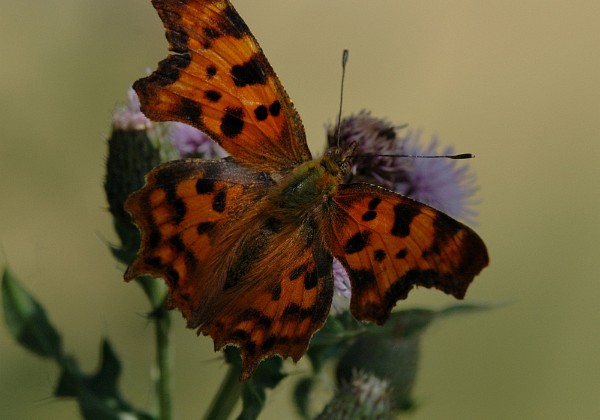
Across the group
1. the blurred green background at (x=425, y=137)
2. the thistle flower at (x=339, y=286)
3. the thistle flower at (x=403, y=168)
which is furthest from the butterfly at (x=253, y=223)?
the blurred green background at (x=425, y=137)

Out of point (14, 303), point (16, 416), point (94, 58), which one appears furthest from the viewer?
point (94, 58)

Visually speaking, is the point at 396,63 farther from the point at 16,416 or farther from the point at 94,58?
the point at 16,416

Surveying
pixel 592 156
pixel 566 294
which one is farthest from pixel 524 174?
pixel 566 294

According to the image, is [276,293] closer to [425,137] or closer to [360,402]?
[360,402]

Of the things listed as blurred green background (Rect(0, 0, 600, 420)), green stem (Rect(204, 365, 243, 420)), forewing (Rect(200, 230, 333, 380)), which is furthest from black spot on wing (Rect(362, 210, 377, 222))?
blurred green background (Rect(0, 0, 600, 420))

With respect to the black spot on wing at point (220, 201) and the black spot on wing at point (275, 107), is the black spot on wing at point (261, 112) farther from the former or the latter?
the black spot on wing at point (220, 201)

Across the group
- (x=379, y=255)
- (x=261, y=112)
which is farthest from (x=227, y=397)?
(x=261, y=112)

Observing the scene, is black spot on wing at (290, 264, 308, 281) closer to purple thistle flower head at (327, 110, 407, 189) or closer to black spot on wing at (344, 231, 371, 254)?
black spot on wing at (344, 231, 371, 254)
